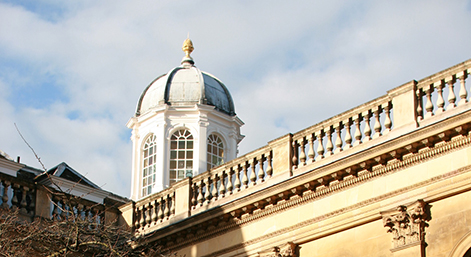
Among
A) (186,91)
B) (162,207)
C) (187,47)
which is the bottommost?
(162,207)

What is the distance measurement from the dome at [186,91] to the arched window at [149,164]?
1.10m

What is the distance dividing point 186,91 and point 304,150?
11.1 m

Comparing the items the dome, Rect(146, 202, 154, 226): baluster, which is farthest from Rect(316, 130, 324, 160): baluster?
the dome

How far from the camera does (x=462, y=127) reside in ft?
56.1

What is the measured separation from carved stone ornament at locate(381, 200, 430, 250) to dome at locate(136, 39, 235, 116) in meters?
13.5

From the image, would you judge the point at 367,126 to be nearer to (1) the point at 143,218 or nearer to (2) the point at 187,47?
(1) the point at 143,218

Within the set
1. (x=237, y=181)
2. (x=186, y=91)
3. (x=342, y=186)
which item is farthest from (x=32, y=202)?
(x=186, y=91)

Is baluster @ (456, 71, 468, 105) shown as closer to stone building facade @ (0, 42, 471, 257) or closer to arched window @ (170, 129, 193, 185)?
stone building facade @ (0, 42, 471, 257)

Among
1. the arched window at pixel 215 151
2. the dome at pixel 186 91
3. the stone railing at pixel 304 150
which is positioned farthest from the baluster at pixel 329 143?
the dome at pixel 186 91

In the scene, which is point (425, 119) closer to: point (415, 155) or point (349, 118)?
point (415, 155)

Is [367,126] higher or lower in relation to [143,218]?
higher

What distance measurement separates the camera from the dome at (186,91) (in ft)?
101

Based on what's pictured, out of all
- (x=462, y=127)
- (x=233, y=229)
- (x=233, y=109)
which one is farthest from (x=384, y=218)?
(x=233, y=109)

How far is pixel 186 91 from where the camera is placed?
31.0m
